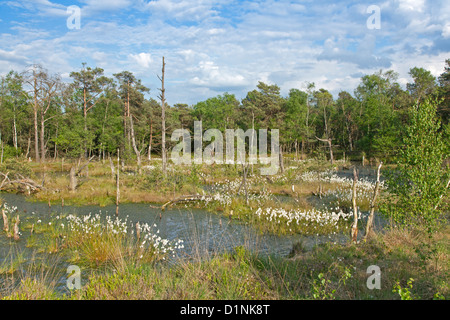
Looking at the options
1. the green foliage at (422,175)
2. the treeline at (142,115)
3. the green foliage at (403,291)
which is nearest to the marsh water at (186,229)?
the green foliage at (422,175)

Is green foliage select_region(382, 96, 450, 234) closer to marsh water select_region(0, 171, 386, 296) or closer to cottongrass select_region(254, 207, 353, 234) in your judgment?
marsh water select_region(0, 171, 386, 296)

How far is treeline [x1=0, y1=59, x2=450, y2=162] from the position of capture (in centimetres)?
3934

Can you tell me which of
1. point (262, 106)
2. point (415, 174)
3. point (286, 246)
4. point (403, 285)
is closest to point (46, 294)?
point (403, 285)

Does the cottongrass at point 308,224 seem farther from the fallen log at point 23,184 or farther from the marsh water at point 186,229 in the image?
the fallen log at point 23,184

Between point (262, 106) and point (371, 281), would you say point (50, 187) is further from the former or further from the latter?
point (262, 106)

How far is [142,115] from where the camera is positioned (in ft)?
142

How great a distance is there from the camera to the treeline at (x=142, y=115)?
39.3m

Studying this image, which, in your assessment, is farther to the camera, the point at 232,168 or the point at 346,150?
the point at 346,150

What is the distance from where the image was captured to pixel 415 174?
9156 millimetres

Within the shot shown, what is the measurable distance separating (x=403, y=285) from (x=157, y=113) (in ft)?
143

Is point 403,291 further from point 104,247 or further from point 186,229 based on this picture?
point 186,229

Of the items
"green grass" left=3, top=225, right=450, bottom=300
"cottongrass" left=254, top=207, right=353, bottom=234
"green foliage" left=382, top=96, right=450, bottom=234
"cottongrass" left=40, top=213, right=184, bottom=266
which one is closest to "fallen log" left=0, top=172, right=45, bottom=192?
"cottongrass" left=40, top=213, right=184, bottom=266
